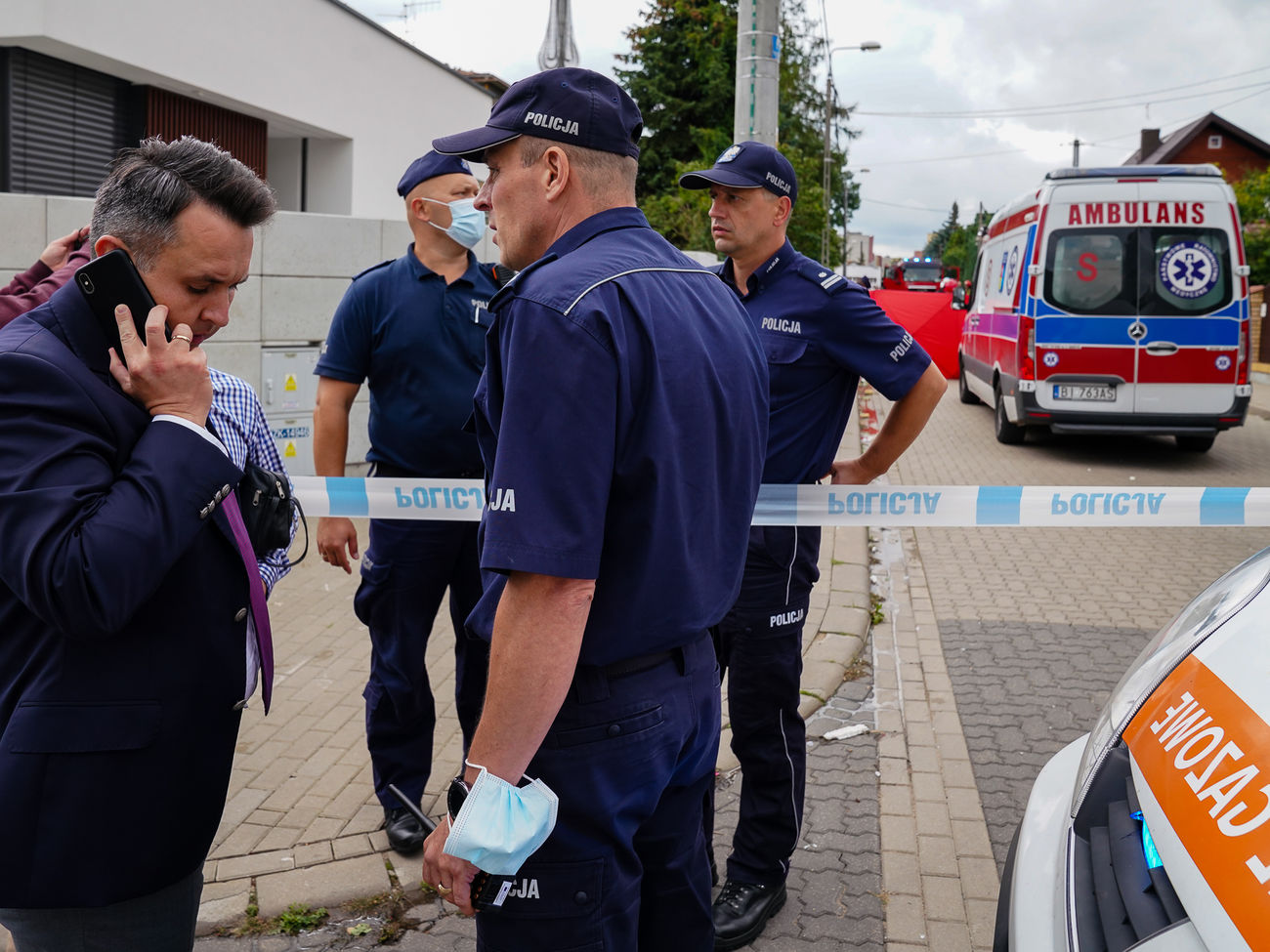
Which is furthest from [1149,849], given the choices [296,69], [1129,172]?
[296,69]

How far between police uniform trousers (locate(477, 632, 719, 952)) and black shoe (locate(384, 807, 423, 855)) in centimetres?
176

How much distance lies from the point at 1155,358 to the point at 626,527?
1101cm

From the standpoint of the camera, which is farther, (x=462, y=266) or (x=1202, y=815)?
(x=462, y=266)

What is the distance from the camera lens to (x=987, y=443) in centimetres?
1351

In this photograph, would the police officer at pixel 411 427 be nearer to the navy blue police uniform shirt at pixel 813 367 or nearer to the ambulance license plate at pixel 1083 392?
the navy blue police uniform shirt at pixel 813 367

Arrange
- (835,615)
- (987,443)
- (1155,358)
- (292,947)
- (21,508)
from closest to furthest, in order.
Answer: (21,508) → (292,947) → (835,615) → (1155,358) → (987,443)

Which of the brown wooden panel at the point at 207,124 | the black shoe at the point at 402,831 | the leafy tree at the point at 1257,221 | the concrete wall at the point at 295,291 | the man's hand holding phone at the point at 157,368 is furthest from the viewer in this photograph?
the leafy tree at the point at 1257,221

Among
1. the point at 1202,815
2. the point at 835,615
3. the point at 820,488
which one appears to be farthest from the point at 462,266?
the point at 835,615

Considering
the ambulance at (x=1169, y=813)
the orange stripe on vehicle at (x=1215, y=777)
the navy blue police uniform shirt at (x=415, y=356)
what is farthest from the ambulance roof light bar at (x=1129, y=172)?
the orange stripe on vehicle at (x=1215, y=777)

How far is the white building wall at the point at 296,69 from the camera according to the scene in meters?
11.6

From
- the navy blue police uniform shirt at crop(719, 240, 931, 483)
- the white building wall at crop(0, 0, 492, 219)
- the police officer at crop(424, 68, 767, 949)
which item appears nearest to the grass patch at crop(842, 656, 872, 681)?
the navy blue police uniform shirt at crop(719, 240, 931, 483)

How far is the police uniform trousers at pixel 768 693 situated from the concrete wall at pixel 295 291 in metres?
4.83

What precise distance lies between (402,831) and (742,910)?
3.71 feet

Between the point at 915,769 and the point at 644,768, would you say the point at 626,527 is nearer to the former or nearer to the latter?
the point at 644,768
